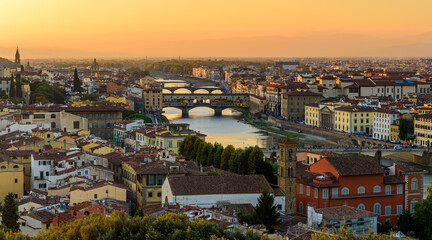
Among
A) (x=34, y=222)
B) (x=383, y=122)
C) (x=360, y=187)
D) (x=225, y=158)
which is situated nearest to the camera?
(x=34, y=222)

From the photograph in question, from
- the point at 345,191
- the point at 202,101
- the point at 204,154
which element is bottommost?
the point at 202,101

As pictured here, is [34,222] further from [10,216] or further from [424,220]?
[424,220]

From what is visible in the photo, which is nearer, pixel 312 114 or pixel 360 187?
pixel 360 187

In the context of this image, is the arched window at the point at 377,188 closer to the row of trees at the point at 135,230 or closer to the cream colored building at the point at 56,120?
the row of trees at the point at 135,230

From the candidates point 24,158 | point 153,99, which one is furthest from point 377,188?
point 153,99

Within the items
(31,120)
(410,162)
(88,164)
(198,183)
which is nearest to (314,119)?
(410,162)

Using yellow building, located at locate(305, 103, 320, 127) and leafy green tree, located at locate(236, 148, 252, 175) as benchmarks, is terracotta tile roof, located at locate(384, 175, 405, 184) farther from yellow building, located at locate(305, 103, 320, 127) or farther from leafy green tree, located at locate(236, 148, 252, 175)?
yellow building, located at locate(305, 103, 320, 127)

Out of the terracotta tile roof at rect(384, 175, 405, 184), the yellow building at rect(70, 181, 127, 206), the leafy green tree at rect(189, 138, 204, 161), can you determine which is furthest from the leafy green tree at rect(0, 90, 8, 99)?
the terracotta tile roof at rect(384, 175, 405, 184)

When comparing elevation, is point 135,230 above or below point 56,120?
above
